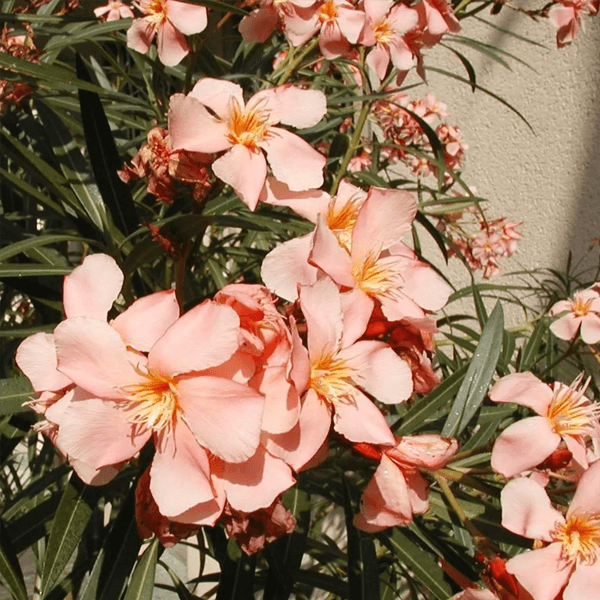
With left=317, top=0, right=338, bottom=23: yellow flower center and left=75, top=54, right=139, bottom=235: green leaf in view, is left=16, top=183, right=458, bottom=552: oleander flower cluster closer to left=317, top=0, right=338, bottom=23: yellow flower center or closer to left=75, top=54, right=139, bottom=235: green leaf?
left=75, top=54, right=139, bottom=235: green leaf

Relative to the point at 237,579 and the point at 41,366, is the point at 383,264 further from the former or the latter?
the point at 237,579

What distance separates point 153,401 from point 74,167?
50 cm

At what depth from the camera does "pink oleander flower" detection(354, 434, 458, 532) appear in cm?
56

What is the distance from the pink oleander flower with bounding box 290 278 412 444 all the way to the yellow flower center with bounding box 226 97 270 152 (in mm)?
190

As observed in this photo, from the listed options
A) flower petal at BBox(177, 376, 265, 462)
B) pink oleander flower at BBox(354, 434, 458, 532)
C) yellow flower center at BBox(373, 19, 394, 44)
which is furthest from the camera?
yellow flower center at BBox(373, 19, 394, 44)

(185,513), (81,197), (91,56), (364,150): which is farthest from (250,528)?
(364,150)

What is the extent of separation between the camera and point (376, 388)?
0.56 m

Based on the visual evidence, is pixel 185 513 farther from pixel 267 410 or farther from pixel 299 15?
pixel 299 15

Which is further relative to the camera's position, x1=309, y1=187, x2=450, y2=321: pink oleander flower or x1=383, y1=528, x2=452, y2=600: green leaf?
x1=383, y1=528, x2=452, y2=600: green leaf

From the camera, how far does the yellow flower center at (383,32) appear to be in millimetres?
983

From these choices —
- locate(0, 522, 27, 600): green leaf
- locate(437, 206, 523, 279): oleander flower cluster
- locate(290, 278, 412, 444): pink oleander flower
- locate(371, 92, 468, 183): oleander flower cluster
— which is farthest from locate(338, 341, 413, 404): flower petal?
locate(437, 206, 523, 279): oleander flower cluster

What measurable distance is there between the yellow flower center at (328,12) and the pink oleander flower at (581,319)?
2.39 ft

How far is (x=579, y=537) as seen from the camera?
575 mm

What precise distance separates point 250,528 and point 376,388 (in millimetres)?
157
